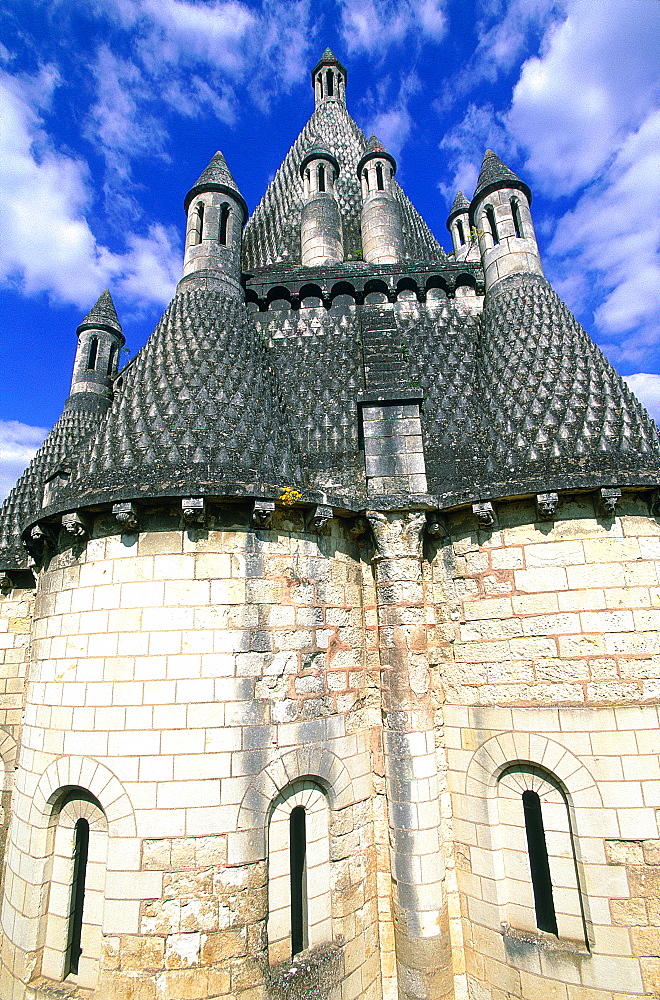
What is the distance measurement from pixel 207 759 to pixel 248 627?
1459mm

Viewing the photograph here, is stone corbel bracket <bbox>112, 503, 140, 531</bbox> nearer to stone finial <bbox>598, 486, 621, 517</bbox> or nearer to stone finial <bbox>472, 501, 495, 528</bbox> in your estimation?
stone finial <bbox>472, 501, 495, 528</bbox>

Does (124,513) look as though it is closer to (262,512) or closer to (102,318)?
(262,512)

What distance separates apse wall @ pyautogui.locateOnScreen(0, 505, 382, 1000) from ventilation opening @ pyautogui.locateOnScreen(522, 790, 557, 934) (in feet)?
6.35

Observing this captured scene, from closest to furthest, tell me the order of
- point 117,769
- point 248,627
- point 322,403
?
point 117,769, point 248,627, point 322,403

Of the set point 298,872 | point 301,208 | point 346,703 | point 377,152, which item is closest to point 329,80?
point 301,208

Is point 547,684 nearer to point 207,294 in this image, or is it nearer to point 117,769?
point 117,769

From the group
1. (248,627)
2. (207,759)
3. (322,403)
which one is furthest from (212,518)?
(322,403)

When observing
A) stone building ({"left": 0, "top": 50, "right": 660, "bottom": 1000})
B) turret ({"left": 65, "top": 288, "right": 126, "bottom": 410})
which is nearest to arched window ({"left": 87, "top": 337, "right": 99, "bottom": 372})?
turret ({"left": 65, "top": 288, "right": 126, "bottom": 410})

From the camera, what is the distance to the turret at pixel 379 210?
12.4 metres

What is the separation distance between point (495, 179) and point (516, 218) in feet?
3.63

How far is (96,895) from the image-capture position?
5676 mm

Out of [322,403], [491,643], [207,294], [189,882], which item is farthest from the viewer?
[207,294]

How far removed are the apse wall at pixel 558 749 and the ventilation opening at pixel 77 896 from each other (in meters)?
4.47

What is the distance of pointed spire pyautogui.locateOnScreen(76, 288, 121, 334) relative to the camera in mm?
14008
